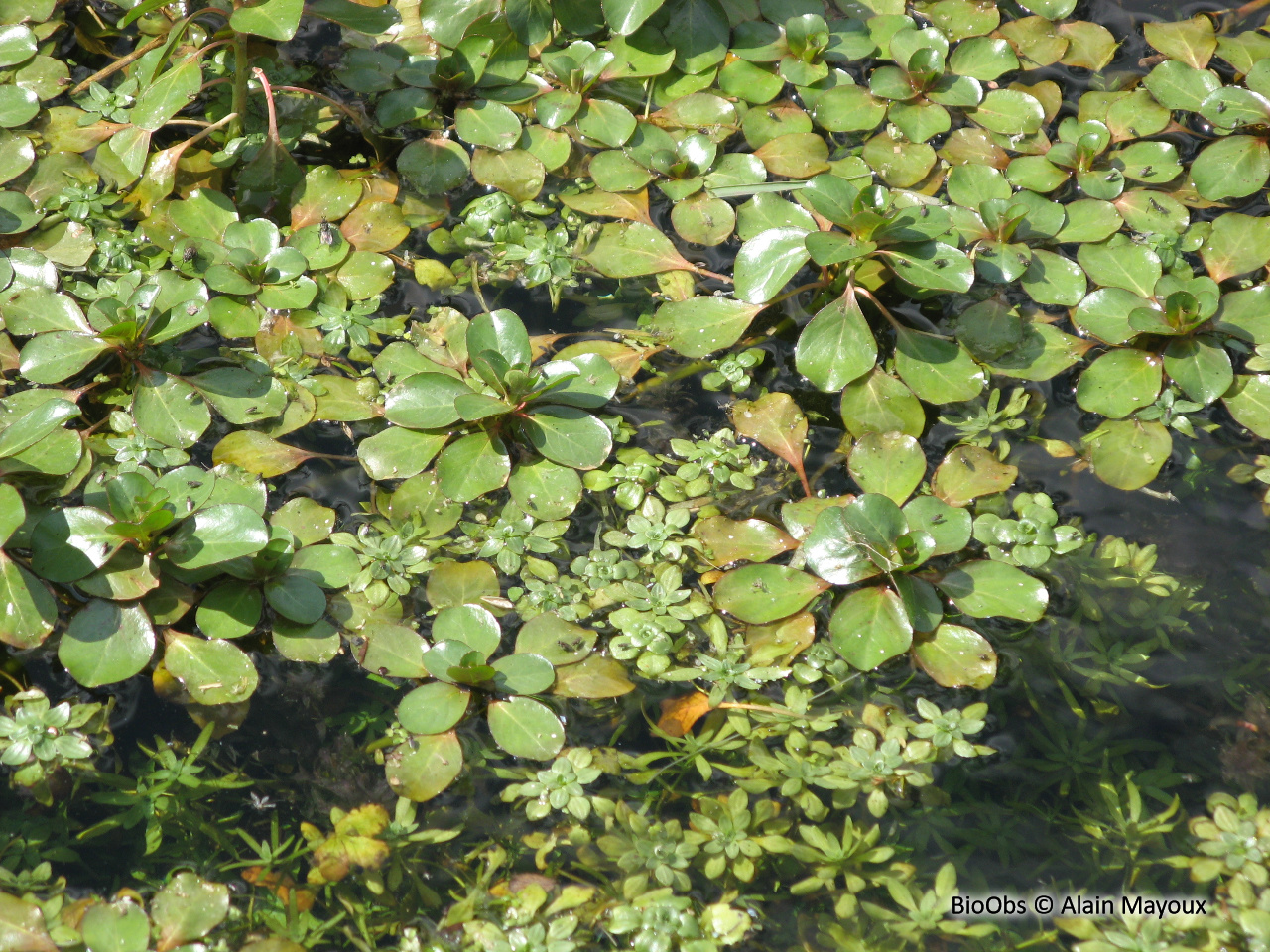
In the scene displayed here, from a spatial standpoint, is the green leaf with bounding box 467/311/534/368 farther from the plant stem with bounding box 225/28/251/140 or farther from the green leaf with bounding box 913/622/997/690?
the green leaf with bounding box 913/622/997/690

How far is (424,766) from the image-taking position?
7.20 feet

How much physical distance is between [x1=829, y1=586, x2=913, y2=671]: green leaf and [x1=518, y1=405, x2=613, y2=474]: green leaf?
2.42ft

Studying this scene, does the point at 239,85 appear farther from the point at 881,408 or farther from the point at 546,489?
the point at 881,408

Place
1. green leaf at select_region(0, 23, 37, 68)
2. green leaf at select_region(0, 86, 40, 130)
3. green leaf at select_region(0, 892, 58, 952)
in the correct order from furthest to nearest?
green leaf at select_region(0, 23, 37, 68)
green leaf at select_region(0, 86, 40, 130)
green leaf at select_region(0, 892, 58, 952)

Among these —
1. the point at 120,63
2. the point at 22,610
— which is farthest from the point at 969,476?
the point at 120,63

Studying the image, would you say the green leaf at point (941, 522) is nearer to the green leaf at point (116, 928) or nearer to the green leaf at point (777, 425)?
the green leaf at point (777, 425)

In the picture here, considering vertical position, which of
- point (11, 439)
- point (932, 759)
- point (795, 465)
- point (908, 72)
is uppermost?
point (908, 72)

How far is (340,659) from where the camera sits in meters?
2.37

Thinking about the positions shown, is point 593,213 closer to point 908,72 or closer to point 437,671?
point 908,72

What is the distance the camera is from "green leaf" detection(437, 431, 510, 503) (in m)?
2.55

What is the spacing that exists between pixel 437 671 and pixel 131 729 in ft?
2.32

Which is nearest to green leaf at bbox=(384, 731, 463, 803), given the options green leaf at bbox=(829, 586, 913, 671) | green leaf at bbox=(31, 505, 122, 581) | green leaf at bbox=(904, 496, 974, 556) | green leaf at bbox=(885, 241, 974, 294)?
green leaf at bbox=(31, 505, 122, 581)

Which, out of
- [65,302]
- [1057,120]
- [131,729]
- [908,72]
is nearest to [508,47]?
[908,72]

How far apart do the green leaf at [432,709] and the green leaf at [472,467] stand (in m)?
0.52
